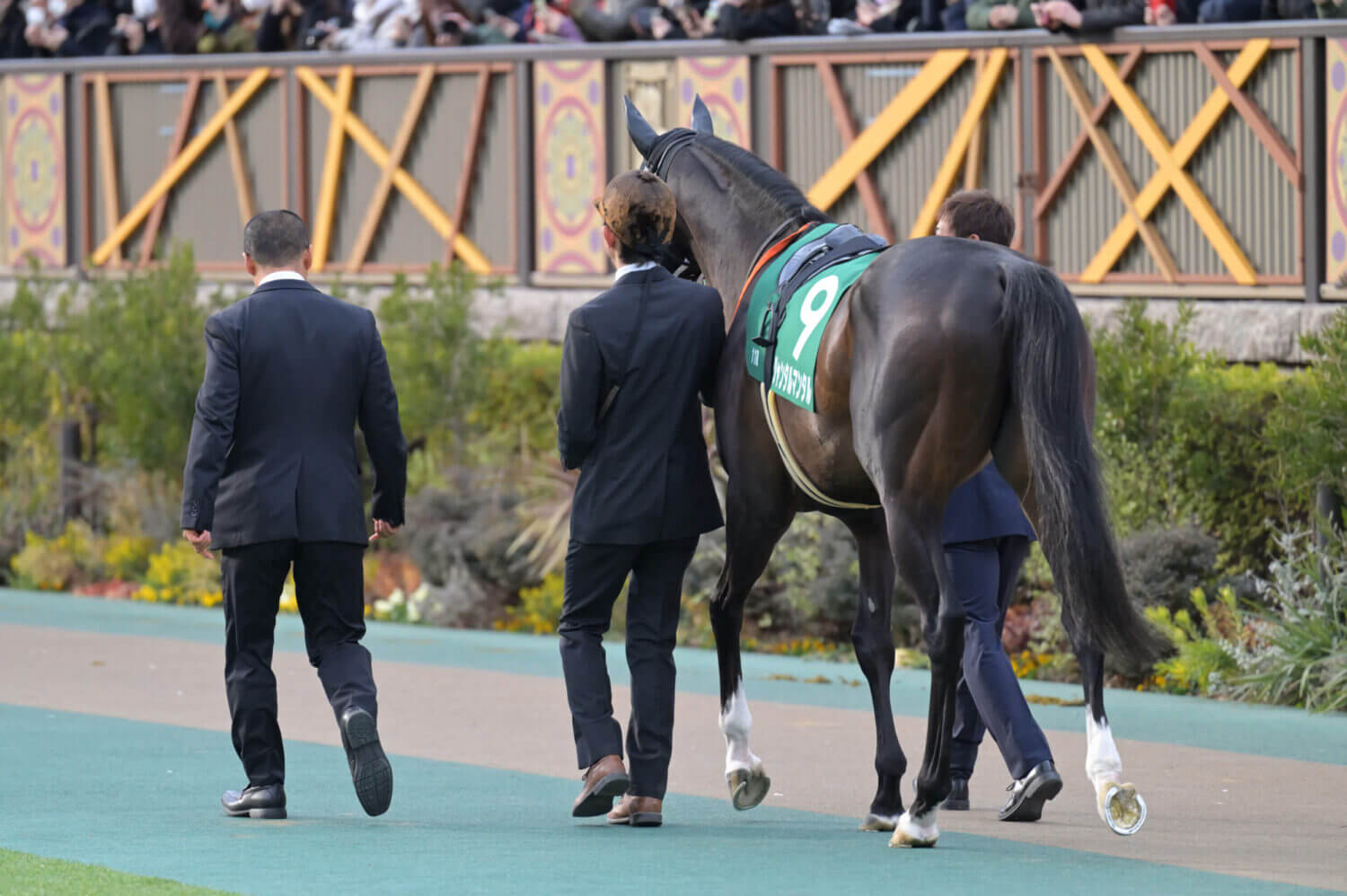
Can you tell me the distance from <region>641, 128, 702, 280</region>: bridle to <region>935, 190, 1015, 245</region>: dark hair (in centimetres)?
105

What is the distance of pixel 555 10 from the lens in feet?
53.3

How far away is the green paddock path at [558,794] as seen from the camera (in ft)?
20.6

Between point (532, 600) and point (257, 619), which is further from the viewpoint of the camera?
point (532, 600)

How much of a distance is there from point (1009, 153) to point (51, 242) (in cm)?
922

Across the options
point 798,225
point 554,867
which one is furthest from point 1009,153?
point 554,867

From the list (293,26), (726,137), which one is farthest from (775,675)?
(293,26)

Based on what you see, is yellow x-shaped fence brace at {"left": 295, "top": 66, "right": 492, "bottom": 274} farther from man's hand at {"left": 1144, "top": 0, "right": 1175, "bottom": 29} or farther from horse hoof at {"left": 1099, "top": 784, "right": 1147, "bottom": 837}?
horse hoof at {"left": 1099, "top": 784, "right": 1147, "bottom": 837}

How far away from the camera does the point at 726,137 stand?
50.9 feet

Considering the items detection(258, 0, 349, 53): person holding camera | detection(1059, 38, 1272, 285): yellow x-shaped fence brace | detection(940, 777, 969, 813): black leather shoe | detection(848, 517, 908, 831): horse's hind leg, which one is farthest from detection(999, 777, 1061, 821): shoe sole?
detection(258, 0, 349, 53): person holding camera

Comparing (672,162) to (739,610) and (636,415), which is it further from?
(739,610)

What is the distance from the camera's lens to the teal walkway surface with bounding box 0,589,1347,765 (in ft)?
30.0

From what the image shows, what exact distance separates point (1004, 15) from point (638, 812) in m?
7.72

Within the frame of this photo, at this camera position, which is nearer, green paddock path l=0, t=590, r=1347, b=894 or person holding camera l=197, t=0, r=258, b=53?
green paddock path l=0, t=590, r=1347, b=894

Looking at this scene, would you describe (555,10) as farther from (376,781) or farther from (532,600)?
(376,781)
